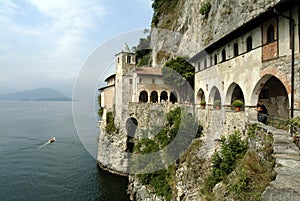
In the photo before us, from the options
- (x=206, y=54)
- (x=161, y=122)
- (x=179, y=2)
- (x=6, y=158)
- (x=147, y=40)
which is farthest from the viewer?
(x=147, y=40)

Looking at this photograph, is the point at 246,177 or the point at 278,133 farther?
the point at 278,133

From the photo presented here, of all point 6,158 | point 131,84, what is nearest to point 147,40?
point 131,84

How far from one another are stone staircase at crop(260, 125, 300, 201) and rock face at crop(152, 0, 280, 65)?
28.6 ft

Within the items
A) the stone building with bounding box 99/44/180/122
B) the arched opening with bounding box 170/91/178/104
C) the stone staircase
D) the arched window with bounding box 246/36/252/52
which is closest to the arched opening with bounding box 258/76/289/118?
the arched window with bounding box 246/36/252/52

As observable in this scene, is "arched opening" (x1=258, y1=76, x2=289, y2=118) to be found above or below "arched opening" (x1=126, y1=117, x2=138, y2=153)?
above

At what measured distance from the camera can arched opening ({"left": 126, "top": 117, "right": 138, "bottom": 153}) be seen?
29522 millimetres

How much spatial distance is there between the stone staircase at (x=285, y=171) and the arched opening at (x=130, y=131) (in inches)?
928

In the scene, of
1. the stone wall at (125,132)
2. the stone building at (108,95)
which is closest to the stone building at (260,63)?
the stone wall at (125,132)

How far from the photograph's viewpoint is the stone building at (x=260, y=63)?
32.7 ft

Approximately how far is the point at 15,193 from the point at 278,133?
2730 centimetres

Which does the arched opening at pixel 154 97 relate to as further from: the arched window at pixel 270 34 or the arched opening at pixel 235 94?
the arched window at pixel 270 34

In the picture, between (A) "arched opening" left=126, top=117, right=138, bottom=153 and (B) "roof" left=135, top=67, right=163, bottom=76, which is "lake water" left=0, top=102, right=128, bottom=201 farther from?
(B) "roof" left=135, top=67, right=163, bottom=76

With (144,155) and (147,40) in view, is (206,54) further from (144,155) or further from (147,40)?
(147,40)

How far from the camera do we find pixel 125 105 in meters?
30.4
